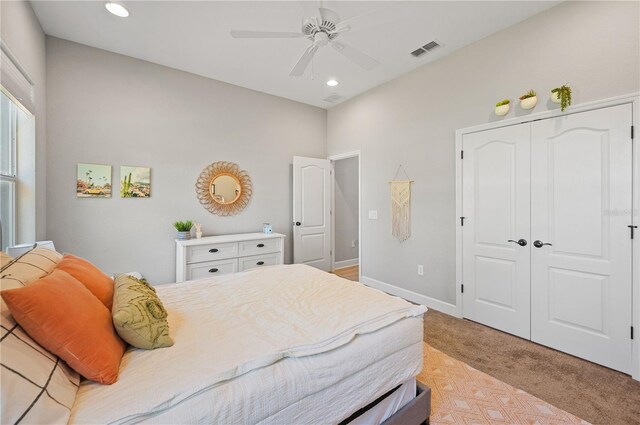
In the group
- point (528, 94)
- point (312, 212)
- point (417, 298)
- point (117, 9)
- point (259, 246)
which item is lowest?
point (417, 298)

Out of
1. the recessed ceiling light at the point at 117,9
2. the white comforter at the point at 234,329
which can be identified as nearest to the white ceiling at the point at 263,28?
the recessed ceiling light at the point at 117,9

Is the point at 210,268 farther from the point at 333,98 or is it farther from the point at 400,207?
the point at 333,98

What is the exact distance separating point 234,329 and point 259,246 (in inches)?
97.8

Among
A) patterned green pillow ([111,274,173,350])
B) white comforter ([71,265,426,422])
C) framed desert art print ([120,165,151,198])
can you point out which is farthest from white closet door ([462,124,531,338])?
framed desert art print ([120,165,151,198])

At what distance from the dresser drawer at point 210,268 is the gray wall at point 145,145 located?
42 centimetres

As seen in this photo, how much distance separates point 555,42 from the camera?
2.43 meters

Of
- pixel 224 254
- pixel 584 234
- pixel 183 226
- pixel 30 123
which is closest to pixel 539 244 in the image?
pixel 584 234

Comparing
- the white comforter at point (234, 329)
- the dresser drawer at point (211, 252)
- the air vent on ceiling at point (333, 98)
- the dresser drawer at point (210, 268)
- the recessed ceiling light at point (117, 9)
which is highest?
the air vent on ceiling at point (333, 98)

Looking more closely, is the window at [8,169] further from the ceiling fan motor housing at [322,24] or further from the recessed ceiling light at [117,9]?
the ceiling fan motor housing at [322,24]

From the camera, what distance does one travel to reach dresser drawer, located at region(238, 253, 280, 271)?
12.1 feet

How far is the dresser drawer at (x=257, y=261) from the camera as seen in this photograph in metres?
3.67

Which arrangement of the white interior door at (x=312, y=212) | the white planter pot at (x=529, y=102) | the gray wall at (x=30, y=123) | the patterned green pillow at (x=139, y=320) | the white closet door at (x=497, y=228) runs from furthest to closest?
the white interior door at (x=312, y=212) < the white closet door at (x=497, y=228) < the white planter pot at (x=529, y=102) < the gray wall at (x=30, y=123) < the patterned green pillow at (x=139, y=320)

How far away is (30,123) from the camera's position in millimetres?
2414

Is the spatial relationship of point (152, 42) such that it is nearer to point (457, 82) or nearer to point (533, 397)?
point (457, 82)
